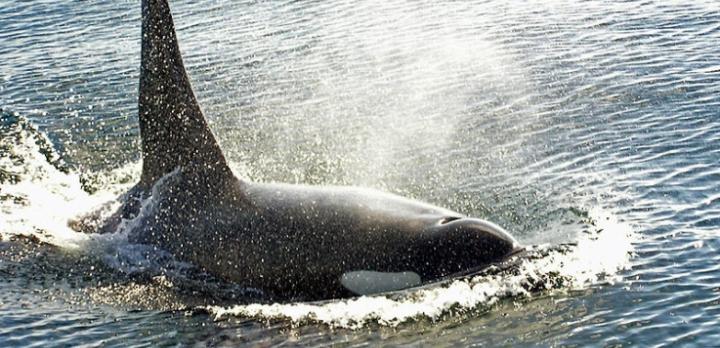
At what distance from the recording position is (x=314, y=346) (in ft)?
30.2

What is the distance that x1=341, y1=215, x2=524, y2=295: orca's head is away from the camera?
9.70 m

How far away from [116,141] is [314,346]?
7950 mm

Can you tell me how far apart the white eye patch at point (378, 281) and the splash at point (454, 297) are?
0.08m

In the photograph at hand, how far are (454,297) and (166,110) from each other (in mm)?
3828

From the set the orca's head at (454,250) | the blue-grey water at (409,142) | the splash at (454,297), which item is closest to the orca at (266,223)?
the orca's head at (454,250)

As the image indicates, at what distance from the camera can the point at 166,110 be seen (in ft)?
38.0

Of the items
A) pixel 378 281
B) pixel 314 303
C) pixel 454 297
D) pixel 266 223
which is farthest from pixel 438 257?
pixel 266 223

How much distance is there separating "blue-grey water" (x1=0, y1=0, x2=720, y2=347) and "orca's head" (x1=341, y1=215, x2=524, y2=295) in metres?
0.26

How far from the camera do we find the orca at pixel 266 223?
9797 mm

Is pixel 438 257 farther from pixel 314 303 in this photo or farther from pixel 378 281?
pixel 314 303

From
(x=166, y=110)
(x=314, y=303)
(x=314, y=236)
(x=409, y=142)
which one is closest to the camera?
(x=314, y=303)

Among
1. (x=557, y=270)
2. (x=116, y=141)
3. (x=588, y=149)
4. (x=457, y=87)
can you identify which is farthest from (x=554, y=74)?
(x=557, y=270)

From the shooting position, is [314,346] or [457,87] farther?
[457,87]

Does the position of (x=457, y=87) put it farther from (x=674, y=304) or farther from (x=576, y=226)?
(x=674, y=304)
